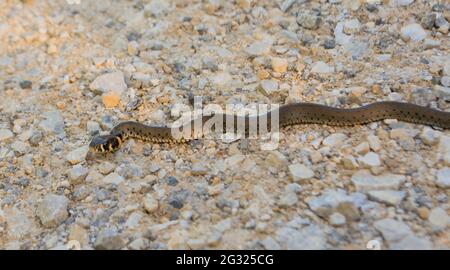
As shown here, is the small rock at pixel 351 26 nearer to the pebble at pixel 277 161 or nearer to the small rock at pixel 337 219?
the pebble at pixel 277 161

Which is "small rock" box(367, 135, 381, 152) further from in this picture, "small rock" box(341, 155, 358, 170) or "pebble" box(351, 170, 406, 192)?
"pebble" box(351, 170, 406, 192)

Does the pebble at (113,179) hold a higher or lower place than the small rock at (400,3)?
lower

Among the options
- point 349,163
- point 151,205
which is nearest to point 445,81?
point 349,163

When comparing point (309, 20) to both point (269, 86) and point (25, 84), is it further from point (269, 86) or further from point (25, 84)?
point (25, 84)

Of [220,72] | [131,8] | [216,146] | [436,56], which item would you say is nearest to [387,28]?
[436,56]

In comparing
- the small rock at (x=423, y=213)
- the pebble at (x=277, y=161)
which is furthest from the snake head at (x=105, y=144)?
the small rock at (x=423, y=213)
